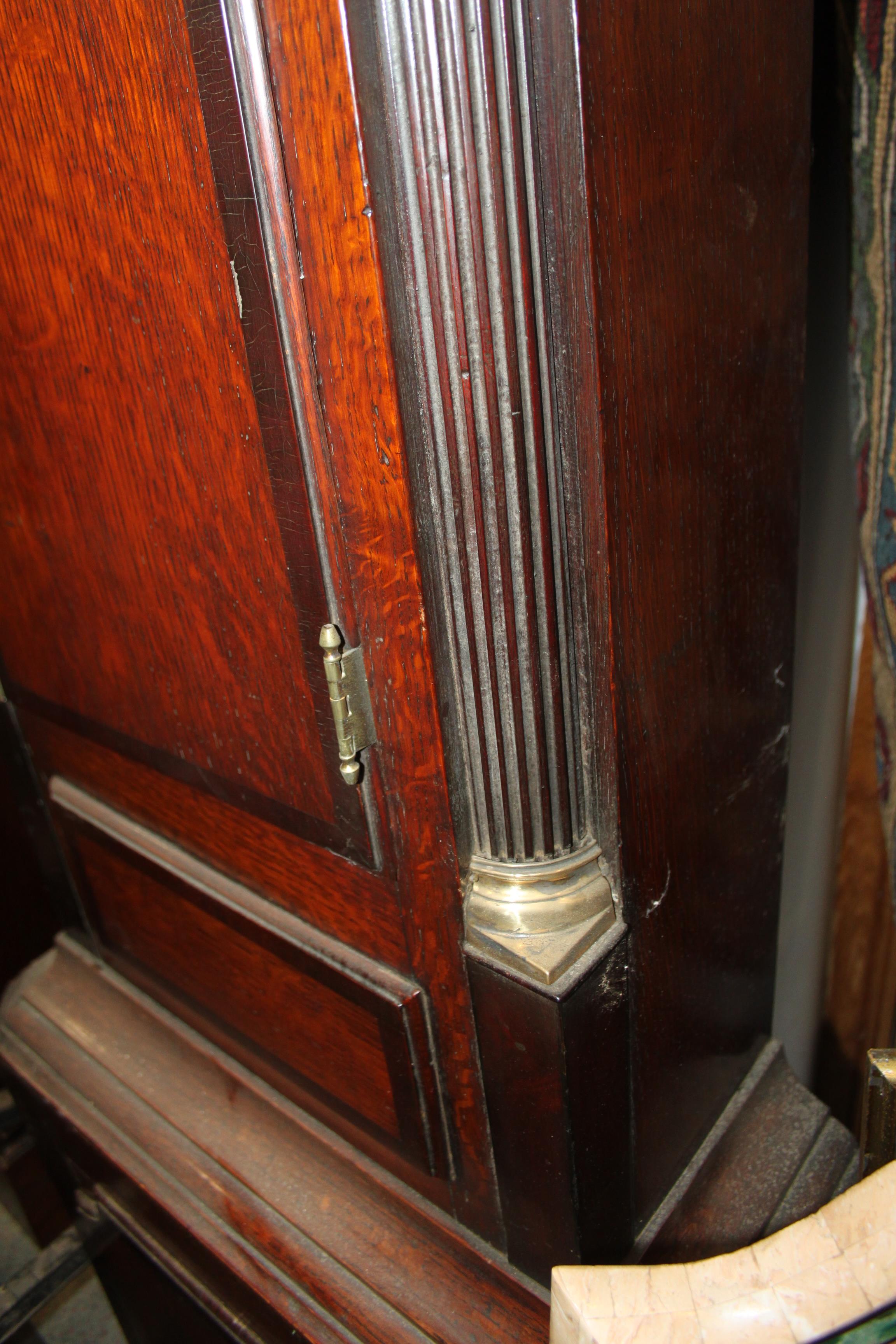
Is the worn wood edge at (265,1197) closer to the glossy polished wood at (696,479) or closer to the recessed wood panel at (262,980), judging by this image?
the recessed wood panel at (262,980)

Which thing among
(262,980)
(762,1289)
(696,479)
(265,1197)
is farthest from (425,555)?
(265,1197)

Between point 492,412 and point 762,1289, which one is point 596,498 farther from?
point 762,1289

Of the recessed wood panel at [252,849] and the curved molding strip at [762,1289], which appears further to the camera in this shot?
the recessed wood panel at [252,849]

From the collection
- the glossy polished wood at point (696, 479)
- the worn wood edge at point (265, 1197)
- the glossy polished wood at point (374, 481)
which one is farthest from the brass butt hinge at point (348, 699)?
the worn wood edge at point (265, 1197)

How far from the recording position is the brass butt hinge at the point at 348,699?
52cm

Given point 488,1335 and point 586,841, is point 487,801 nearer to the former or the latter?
point 586,841

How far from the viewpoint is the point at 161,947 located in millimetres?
864

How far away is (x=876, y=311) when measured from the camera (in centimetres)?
68

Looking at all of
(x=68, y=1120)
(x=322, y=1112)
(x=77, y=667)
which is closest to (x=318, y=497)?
(x=77, y=667)

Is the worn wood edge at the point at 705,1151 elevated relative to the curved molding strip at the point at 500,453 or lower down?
lower down

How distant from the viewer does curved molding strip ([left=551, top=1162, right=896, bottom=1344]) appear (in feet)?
0.97

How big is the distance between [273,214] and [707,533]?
295 millimetres

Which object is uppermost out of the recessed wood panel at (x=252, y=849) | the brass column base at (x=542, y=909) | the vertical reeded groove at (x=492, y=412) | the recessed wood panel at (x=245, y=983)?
the vertical reeded groove at (x=492, y=412)

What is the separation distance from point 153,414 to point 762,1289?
53 centimetres
